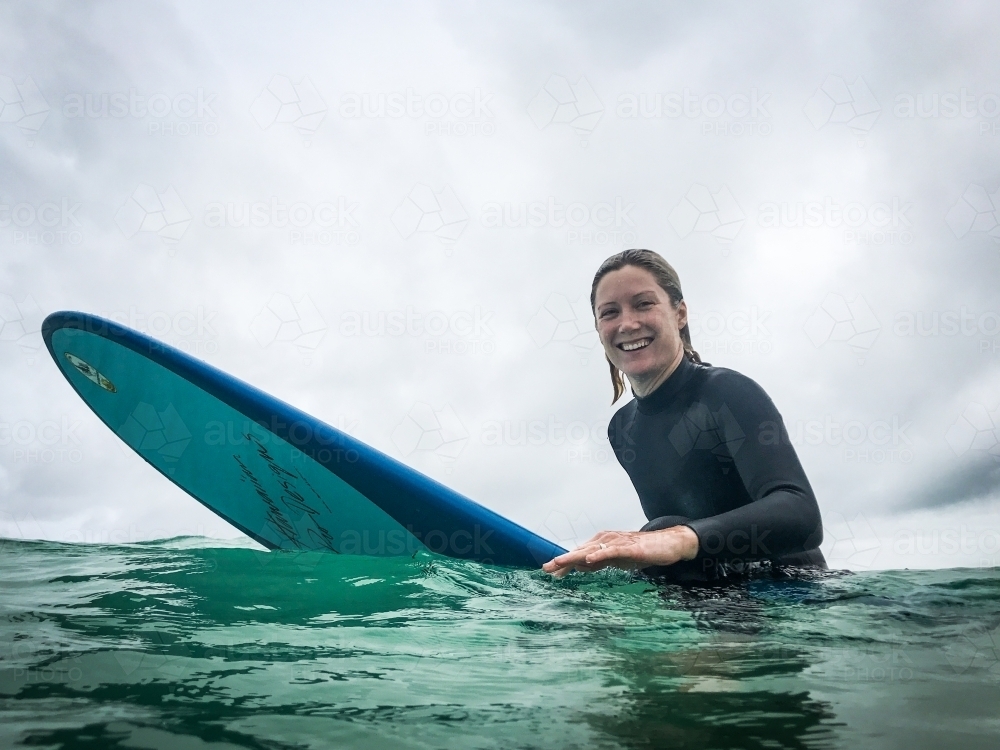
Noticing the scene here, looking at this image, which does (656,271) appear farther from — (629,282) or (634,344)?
(634,344)

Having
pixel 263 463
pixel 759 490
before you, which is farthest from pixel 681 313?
pixel 263 463

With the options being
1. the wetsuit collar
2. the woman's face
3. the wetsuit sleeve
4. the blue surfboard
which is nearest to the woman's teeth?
the woman's face

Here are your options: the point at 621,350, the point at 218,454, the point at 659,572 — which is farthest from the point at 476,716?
the point at 218,454

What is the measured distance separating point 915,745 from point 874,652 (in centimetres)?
61

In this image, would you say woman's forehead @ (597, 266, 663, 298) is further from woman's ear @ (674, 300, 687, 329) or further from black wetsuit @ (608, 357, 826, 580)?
black wetsuit @ (608, 357, 826, 580)

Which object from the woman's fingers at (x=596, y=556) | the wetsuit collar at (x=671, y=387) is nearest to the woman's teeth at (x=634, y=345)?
the wetsuit collar at (x=671, y=387)

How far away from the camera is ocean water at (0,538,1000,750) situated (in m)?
0.98

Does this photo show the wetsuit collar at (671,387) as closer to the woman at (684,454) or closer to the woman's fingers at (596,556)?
the woman at (684,454)

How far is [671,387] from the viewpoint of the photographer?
2359mm

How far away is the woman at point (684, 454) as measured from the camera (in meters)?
1.68

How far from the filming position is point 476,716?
3.50 ft

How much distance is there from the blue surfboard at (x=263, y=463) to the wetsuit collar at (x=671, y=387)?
67cm

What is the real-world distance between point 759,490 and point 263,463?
208cm

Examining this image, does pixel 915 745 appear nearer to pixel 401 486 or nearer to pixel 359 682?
pixel 359 682
